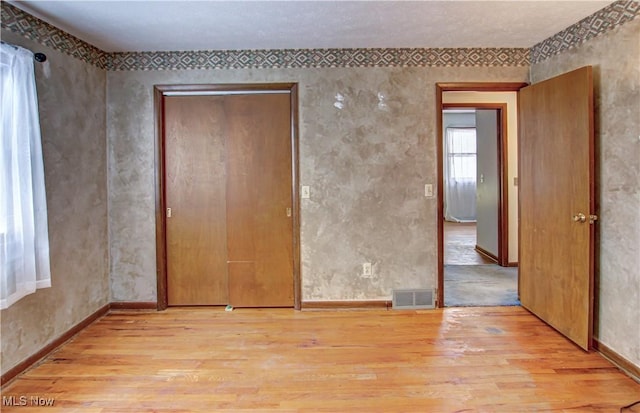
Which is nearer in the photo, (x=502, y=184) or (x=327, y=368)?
(x=327, y=368)

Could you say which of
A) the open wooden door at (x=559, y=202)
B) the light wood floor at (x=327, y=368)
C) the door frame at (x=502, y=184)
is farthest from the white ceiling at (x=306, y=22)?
the light wood floor at (x=327, y=368)

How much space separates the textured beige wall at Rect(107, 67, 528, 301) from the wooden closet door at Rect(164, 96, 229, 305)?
0.57ft

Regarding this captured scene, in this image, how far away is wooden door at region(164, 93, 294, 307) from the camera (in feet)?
11.8

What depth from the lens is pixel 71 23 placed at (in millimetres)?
2787

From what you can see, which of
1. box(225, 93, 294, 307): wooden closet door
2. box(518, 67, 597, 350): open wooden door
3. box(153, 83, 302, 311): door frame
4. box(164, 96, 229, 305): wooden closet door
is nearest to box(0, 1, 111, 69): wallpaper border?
box(153, 83, 302, 311): door frame

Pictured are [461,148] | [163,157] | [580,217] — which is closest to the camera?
[580,217]

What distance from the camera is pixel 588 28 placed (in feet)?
9.07

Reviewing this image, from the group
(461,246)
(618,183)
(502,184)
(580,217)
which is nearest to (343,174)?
(580,217)

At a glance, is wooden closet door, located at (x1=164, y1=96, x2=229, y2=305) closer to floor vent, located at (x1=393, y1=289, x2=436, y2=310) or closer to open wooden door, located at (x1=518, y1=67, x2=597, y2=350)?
floor vent, located at (x1=393, y1=289, x2=436, y2=310)

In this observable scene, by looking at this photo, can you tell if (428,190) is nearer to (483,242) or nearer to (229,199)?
(229,199)

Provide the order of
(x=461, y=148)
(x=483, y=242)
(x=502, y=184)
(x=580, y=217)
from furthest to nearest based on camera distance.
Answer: (x=461, y=148) → (x=483, y=242) → (x=502, y=184) → (x=580, y=217)

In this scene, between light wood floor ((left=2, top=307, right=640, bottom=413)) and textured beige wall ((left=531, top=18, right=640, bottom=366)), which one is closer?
light wood floor ((left=2, top=307, right=640, bottom=413))

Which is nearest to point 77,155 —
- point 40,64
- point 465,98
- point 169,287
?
point 40,64

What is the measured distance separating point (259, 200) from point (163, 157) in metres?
0.98
